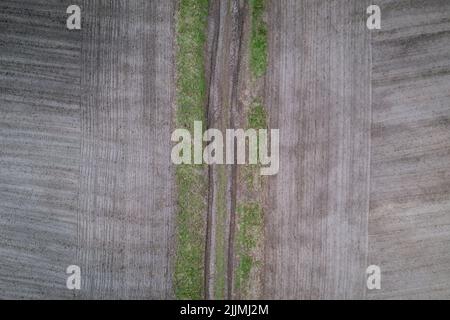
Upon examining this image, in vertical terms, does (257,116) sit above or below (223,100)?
below

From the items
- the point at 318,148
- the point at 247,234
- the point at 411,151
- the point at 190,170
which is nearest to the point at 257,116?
the point at 318,148

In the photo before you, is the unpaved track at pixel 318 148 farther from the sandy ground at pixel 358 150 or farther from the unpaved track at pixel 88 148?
the unpaved track at pixel 88 148

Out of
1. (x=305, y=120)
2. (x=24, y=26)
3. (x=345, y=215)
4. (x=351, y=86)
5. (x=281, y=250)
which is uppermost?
(x=24, y=26)

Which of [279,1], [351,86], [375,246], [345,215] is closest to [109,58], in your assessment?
[279,1]

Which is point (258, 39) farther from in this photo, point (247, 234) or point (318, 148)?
point (247, 234)

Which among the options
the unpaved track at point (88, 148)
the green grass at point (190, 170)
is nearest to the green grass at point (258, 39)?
the green grass at point (190, 170)

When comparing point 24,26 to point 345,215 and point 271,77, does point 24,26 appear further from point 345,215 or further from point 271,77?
point 345,215

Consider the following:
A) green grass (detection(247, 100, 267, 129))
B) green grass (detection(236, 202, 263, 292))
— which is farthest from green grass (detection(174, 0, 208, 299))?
green grass (detection(247, 100, 267, 129))
